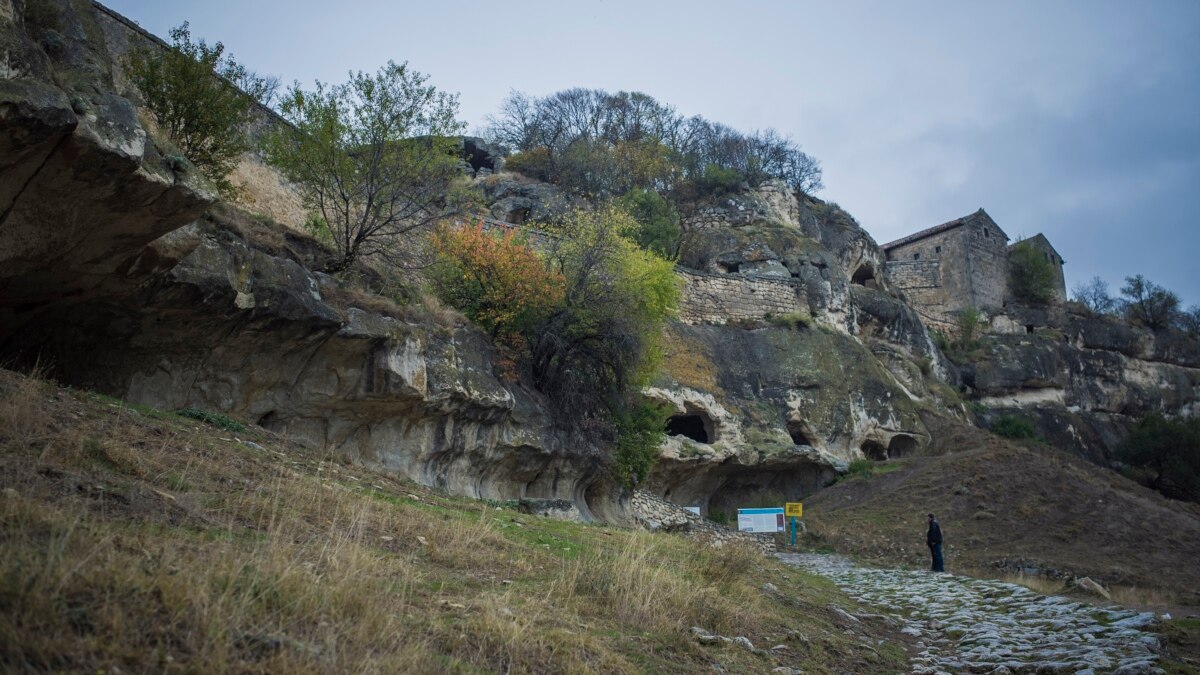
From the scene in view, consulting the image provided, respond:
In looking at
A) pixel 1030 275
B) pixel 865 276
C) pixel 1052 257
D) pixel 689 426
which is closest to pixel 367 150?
pixel 689 426

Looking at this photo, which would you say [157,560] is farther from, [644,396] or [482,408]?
[644,396]

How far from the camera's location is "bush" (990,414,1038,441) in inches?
1462

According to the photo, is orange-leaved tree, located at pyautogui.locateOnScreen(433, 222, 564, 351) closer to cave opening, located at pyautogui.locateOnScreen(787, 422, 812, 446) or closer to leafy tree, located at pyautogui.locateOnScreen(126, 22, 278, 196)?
leafy tree, located at pyautogui.locateOnScreen(126, 22, 278, 196)

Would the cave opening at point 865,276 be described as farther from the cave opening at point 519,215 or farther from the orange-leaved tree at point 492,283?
the orange-leaved tree at point 492,283

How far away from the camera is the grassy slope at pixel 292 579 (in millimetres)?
3400

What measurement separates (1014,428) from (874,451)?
10.6 meters

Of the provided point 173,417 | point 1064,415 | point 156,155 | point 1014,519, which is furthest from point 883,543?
point 1064,415

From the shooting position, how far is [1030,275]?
1953 inches

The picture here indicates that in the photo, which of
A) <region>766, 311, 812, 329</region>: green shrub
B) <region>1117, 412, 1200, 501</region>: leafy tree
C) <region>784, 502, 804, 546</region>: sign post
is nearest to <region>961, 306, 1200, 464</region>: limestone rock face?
<region>1117, 412, 1200, 501</region>: leafy tree

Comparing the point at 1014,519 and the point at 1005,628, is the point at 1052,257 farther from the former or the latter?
the point at 1005,628

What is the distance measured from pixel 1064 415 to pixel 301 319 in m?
41.0

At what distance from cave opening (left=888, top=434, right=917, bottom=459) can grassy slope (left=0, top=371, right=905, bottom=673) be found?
23343 millimetres

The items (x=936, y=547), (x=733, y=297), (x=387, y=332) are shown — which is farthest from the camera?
(x=733, y=297)

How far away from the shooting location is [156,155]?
336 inches
